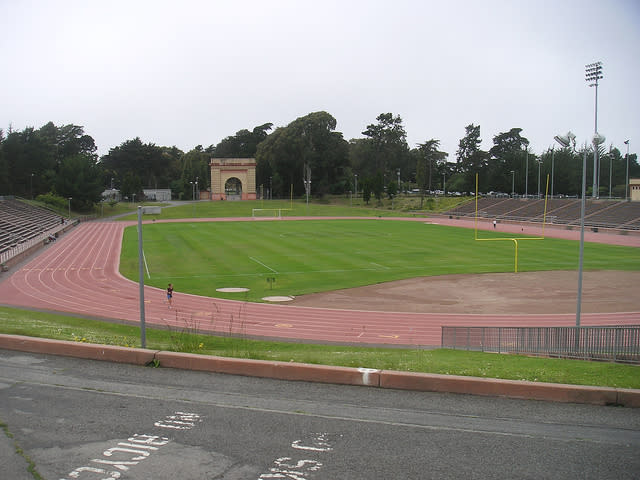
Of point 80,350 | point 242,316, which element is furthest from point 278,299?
point 80,350

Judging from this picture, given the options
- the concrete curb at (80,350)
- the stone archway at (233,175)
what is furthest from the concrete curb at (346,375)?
the stone archway at (233,175)

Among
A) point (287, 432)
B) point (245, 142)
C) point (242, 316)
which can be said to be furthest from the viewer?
point (245, 142)

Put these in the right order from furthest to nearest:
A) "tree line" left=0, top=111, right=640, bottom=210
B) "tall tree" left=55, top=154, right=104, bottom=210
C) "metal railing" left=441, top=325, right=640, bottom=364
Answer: "tree line" left=0, top=111, right=640, bottom=210 → "tall tree" left=55, top=154, right=104, bottom=210 → "metal railing" left=441, top=325, right=640, bottom=364

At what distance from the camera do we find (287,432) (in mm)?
7230

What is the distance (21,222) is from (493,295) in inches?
2036

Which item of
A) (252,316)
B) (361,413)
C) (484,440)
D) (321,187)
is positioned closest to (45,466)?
(361,413)

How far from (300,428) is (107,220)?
82.5 m

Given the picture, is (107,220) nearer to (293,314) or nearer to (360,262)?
(360,262)

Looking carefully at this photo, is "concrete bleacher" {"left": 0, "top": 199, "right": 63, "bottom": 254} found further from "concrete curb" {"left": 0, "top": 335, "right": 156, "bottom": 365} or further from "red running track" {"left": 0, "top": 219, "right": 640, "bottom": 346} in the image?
"concrete curb" {"left": 0, "top": 335, "right": 156, "bottom": 365}

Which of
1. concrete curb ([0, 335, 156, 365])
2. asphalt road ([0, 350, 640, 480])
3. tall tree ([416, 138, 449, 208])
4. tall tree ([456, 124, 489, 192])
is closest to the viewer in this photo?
asphalt road ([0, 350, 640, 480])

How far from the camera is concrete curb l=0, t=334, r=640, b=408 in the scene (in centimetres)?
821

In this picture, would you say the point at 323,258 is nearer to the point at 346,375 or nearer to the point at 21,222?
the point at 346,375

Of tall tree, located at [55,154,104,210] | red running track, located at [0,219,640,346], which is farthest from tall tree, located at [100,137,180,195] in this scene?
red running track, located at [0,219,640,346]

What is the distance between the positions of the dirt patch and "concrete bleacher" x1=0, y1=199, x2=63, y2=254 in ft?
94.9
